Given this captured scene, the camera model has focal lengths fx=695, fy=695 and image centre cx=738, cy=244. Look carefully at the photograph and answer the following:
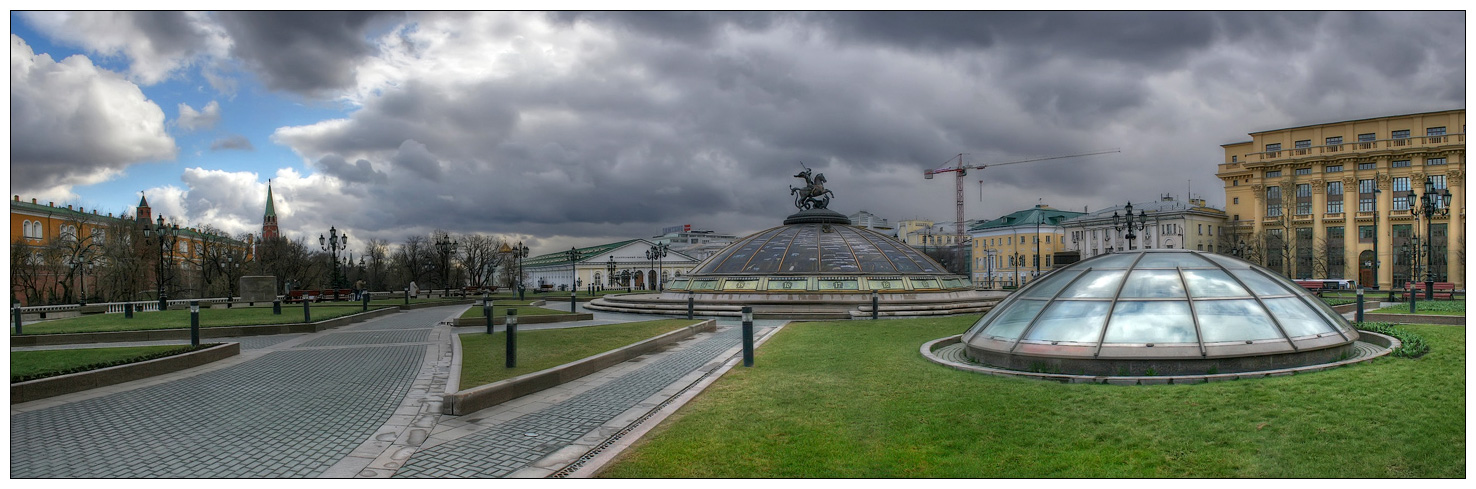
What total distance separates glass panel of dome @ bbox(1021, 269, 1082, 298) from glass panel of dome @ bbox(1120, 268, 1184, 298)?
0.85 m

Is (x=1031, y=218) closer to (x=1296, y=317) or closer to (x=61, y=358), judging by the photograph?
(x=1296, y=317)

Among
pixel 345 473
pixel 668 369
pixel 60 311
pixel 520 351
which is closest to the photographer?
pixel 345 473

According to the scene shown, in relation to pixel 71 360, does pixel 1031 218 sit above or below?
above

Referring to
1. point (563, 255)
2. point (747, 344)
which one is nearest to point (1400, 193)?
point (747, 344)

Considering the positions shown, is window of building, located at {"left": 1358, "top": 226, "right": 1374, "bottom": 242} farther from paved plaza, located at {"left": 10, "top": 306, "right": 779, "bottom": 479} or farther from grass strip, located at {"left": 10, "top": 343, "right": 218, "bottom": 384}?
grass strip, located at {"left": 10, "top": 343, "right": 218, "bottom": 384}

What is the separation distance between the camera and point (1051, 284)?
10.4 metres

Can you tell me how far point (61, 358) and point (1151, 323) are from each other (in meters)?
15.7

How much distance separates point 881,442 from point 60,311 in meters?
30.9

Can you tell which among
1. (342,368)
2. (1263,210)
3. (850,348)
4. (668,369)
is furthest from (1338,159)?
(342,368)

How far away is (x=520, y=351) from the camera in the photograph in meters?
12.0

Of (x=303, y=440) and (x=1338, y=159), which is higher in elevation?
(x=1338, y=159)

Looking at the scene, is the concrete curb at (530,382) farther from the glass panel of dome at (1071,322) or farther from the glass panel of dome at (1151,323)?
the glass panel of dome at (1151,323)

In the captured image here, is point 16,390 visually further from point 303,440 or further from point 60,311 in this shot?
point 60,311

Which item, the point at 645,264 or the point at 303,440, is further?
the point at 645,264
